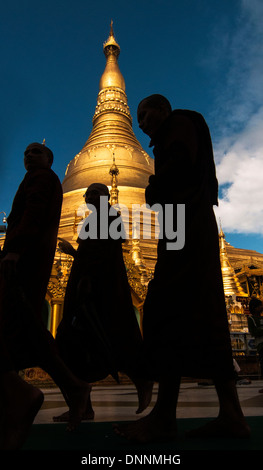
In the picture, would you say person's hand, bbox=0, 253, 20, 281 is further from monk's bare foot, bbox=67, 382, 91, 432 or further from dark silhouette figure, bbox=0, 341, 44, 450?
monk's bare foot, bbox=67, 382, 91, 432

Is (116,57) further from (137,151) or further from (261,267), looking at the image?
(261,267)

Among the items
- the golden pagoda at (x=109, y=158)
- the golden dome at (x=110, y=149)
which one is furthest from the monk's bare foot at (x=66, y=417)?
the golden dome at (x=110, y=149)

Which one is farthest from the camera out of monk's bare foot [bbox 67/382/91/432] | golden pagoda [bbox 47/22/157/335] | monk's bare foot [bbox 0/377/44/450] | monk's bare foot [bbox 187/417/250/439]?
golden pagoda [bbox 47/22/157/335]

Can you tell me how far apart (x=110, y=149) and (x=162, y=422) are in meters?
20.4

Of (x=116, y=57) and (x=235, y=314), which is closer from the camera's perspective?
(x=235, y=314)

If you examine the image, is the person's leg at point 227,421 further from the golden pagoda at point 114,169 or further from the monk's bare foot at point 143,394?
the golden pagoda at point 114,169

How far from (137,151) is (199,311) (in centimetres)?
2099

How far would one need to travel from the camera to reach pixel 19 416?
56.9 inches

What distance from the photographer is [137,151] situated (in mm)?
21938

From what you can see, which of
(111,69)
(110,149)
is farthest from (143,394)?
(111,69)

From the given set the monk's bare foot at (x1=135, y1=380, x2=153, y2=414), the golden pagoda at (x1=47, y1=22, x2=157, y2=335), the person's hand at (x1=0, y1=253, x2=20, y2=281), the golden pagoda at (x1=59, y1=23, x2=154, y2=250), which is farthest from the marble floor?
the golden pagoda at (x1=59, y1=23, x2=154, y2=250)

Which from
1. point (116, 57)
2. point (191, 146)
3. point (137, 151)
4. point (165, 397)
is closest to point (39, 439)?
point (165, 397)

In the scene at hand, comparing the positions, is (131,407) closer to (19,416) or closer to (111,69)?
(19,416)

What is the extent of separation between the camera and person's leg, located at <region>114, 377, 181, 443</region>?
5.01ft
